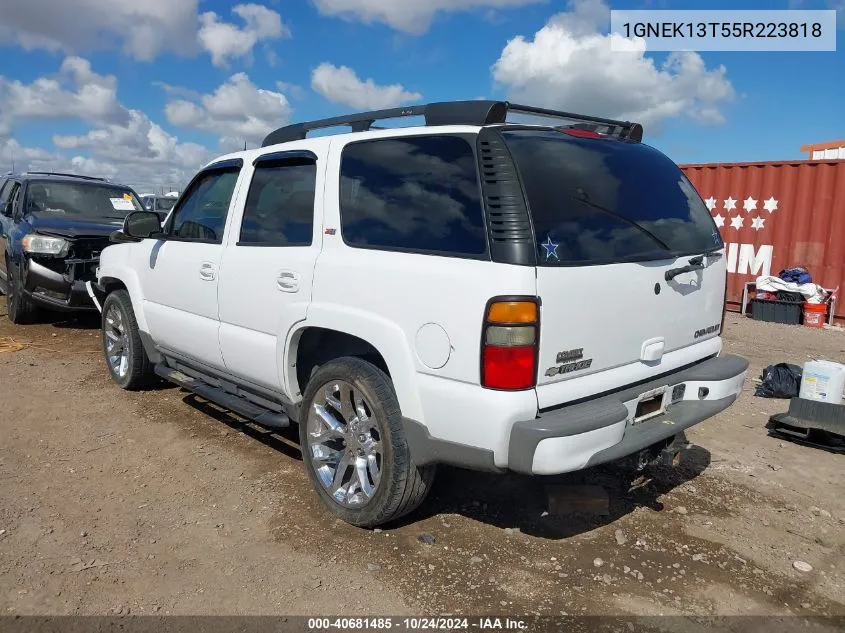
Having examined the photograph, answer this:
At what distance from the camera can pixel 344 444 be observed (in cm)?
343

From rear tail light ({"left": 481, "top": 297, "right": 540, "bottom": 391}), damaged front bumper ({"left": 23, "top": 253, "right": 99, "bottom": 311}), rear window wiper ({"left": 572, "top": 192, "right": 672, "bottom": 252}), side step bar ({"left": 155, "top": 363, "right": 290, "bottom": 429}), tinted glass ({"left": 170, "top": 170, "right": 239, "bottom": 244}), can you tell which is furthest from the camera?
damaged front bumper ({"left": 23, "top": 253, "right": 99, "bottom": 311})

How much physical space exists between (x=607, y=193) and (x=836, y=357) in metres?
6.60

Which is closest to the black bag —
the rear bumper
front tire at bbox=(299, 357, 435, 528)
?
the rear bumper

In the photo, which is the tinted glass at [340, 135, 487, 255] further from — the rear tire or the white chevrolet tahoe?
the rear tire

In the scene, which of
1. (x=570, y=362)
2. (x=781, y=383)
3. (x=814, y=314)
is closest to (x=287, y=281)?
(x=570, y=362)

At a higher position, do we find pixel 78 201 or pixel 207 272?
pixel 78 201

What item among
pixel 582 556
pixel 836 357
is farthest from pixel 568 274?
pixel 836 357

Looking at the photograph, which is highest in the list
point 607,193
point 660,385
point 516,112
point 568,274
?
point 516,112

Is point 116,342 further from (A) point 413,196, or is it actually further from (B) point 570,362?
(B) point 570,362

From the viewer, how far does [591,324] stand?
2.84 m

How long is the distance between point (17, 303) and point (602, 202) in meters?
7.60

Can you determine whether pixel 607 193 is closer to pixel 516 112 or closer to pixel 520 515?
pixel 516 112

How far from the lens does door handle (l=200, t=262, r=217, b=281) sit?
415 centimetres

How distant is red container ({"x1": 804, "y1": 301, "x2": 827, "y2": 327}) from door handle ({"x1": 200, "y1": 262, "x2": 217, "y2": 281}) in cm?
940
